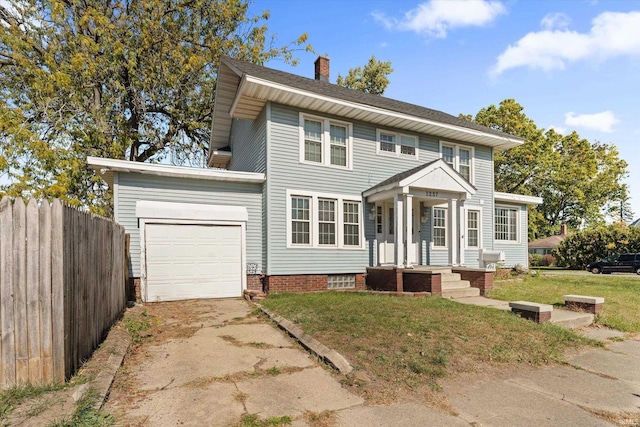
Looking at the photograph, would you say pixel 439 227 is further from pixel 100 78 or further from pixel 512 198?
pixel 100 78

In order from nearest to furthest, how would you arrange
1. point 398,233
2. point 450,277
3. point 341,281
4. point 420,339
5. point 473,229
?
point 420,339, point 398,233, point 450,277, point 341,281, point 473,229

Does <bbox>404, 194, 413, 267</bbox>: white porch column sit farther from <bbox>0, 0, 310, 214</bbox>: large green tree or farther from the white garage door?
<bbox>0, 0, 310, 214</bbox>: large green tree

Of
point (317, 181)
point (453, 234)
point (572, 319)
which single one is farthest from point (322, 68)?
point (572, 319)

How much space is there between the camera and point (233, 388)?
3988 millimetres

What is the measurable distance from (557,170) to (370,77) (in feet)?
61.7

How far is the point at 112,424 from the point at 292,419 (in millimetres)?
1595

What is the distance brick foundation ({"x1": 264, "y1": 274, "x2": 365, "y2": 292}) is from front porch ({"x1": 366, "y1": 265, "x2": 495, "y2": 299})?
117 centimetres

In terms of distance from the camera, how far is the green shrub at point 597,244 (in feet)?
82.1

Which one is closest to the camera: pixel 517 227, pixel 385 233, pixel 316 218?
pixel 316 218

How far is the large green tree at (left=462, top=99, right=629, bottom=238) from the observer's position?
30.6 metres

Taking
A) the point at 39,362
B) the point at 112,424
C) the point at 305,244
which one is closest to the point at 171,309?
the point at 305,244

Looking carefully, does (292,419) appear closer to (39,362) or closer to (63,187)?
(39,362)

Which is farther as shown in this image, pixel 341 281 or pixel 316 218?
pixel 341 281

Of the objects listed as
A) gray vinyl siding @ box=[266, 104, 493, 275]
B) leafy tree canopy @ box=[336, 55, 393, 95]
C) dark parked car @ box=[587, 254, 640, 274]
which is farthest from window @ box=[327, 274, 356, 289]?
leafy tree canopy @ box=[336, 55, 393, 95]
